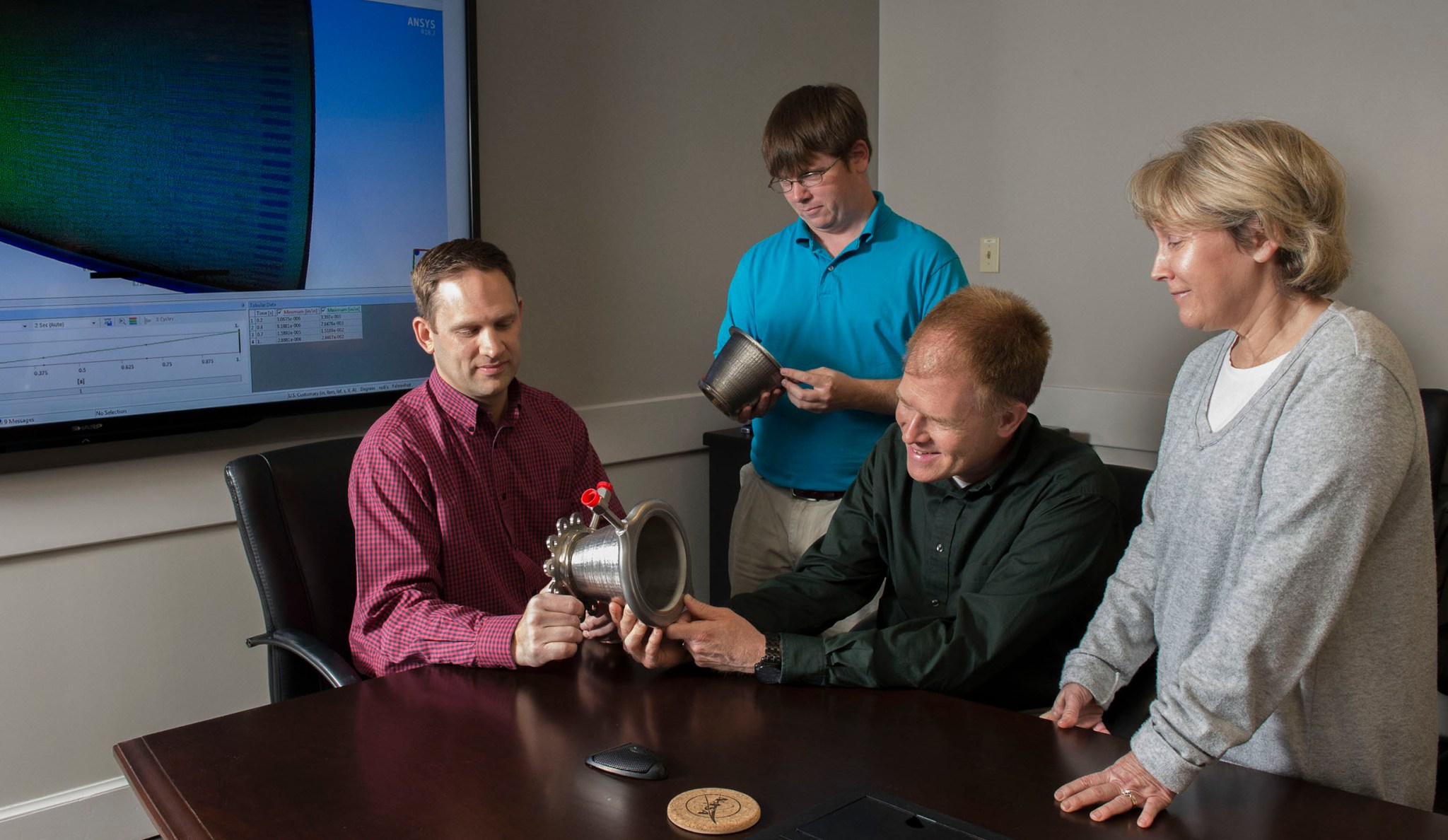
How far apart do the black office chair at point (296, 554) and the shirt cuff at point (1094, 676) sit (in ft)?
3.65

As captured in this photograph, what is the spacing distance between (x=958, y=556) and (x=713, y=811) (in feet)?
2.51

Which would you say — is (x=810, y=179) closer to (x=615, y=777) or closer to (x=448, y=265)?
(x=448, y=265)

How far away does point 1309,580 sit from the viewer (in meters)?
1.15

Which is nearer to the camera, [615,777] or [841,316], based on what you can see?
[615,777]

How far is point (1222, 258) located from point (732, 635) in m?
0.77

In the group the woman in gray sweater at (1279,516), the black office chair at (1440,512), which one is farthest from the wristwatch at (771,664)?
the black office chair at (1440,512)

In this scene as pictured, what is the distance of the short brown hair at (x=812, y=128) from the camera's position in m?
2.28

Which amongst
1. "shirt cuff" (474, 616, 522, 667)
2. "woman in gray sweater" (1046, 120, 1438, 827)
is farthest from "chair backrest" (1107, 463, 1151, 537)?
"shirt cuff" (474, 616, 522, 667)

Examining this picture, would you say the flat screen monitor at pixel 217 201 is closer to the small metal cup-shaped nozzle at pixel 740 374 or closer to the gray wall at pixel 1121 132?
the small metal cup-shaped nozzle at pixel 740 374

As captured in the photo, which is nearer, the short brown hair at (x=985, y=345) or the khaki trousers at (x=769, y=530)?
the short brown hair at (x=985, y=345)

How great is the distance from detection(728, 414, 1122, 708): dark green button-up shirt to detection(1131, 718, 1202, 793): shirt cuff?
0.38m

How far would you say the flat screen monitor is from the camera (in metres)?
2.08

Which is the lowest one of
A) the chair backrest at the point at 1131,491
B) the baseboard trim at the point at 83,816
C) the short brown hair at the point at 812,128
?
the baseboard trim at the point at 83,816

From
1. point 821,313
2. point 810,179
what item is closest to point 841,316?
point 821,313
